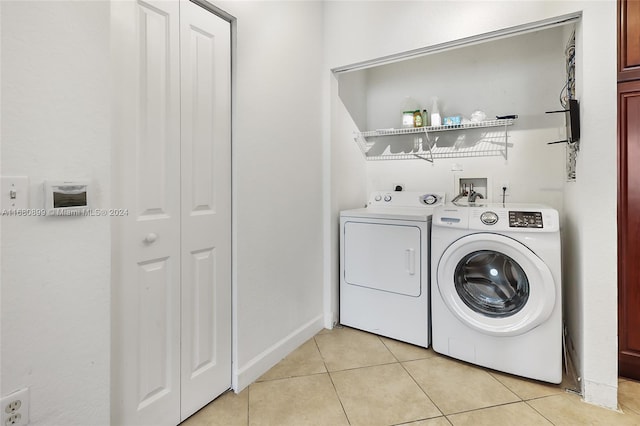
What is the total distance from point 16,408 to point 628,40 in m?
3.06

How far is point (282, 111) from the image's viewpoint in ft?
6.59

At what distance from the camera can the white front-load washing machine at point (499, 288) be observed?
1.70 meters

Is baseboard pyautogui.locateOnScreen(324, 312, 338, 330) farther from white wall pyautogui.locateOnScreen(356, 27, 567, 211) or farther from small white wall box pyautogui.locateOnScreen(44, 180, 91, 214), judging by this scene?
small white wall box pyautogui.locateOnScreen(44, 180, 91, 214)

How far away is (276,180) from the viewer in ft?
6.43

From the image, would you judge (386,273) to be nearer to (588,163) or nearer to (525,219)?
(525,219)

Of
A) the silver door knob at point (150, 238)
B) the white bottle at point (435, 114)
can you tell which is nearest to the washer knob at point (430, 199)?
the white bottle at point (435, 114)

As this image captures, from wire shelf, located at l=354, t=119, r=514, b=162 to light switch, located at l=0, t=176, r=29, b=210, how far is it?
2285mm

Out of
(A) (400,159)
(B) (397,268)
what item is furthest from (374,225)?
(A) (400,159)

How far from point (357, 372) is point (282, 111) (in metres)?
1.67

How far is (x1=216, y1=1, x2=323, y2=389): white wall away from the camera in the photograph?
172cm

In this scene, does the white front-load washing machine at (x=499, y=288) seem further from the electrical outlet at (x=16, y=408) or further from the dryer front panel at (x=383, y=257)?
the electrical outlet at (x=16, y=408)

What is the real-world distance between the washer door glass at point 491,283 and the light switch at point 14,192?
2021 mm

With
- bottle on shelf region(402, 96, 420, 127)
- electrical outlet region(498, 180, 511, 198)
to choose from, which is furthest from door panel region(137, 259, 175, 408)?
electrical outlet region(498, 180, 511, 198)

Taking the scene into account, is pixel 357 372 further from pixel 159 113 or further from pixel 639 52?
pixel 639 52
